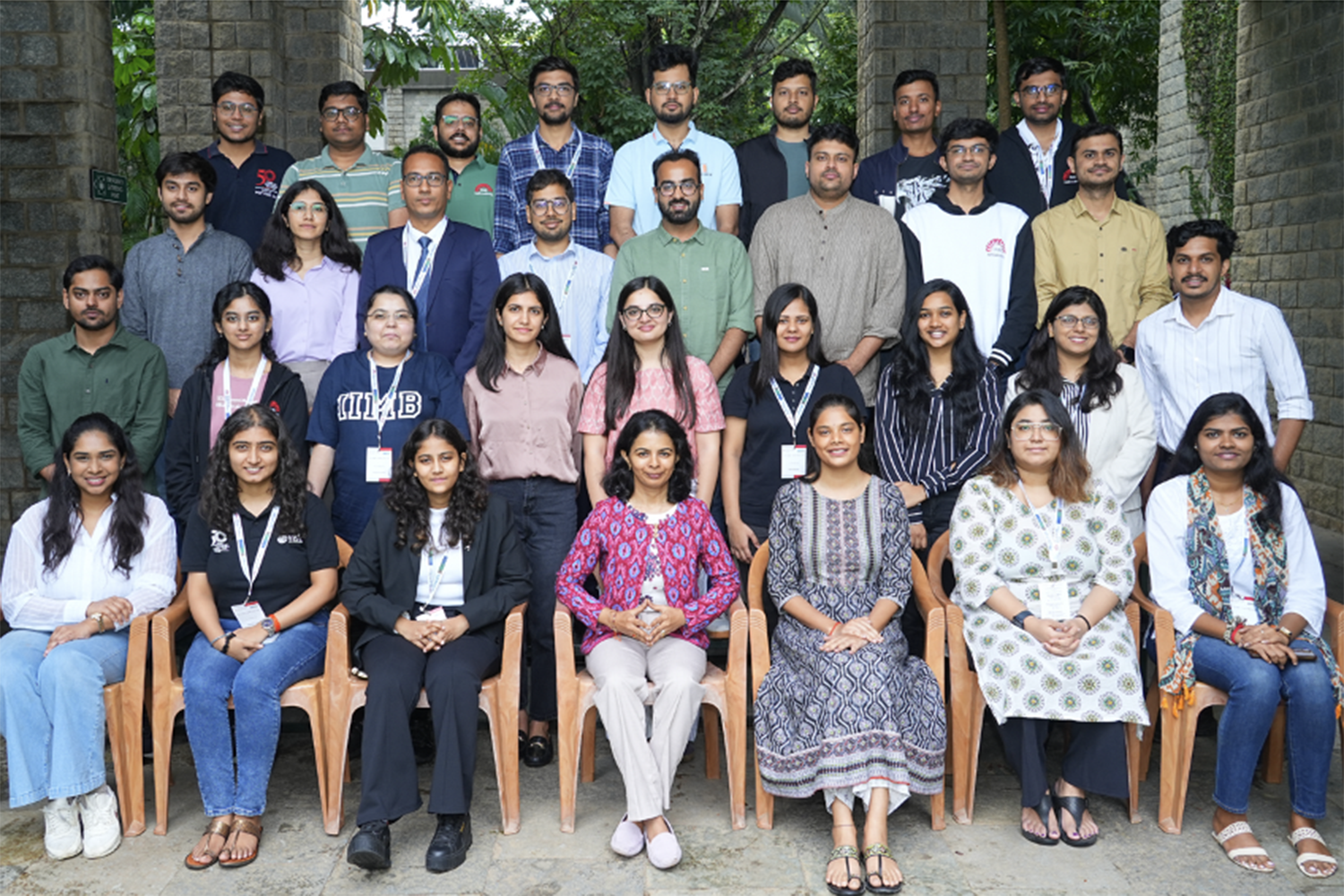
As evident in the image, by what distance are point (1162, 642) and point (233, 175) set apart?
4414mm

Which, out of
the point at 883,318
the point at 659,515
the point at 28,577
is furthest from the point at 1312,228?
the point at 28,577

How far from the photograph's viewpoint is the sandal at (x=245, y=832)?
10.8 ft

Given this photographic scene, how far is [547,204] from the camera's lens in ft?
14.7

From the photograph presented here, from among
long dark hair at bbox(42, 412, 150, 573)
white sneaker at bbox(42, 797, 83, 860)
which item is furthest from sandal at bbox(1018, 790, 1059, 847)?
long dark hair at bbox(42, 412, 150, 573)

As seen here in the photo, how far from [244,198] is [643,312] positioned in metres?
2.36

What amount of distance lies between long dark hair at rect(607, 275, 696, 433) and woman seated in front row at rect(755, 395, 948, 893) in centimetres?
54

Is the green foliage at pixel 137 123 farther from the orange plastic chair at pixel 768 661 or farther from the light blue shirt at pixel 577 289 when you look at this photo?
the orange plastic chair at pixel 768 661

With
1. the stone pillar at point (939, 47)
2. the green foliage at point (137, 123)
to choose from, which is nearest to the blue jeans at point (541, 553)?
the stone pillar at point (939, 47)

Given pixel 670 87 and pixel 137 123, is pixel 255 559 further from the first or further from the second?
pixel 137 123

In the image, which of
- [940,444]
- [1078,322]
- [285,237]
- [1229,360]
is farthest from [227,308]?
[1229,360]

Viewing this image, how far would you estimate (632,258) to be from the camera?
459 cm

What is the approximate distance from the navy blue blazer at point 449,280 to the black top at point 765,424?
107 centimetres

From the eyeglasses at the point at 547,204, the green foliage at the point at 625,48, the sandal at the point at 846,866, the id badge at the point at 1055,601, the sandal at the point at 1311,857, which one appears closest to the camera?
the sandal at the point at 846,866

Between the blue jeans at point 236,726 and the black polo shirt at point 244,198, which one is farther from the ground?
the black polo shirt at point 244,198
